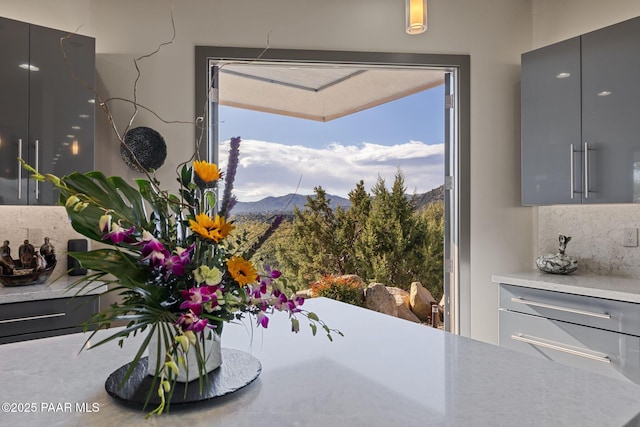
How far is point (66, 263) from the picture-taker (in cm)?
268

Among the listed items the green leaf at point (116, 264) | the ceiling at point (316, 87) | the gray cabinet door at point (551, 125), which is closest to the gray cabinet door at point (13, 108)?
the ceiling at point (316, 87)

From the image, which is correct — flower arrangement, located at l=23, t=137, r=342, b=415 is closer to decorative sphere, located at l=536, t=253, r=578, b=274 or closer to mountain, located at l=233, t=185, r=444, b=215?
mountain, located at l=233, t=185, r=444, b=215

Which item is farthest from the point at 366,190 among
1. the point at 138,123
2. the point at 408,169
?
the point at 138,123

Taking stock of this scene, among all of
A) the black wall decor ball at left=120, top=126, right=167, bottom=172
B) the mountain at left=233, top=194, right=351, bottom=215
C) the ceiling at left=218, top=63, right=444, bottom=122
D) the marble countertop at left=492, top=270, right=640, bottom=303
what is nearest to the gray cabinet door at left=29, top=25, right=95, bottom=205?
the black wall decor ball at left=120, top=126, right=167, bottom=172

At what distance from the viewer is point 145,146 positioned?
2.62 metres

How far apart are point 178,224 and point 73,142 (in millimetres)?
1880

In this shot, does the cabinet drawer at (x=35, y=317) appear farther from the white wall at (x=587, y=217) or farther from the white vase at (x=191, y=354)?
the white wall at (x=587, y=217)

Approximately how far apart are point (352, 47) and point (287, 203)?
3.89ft

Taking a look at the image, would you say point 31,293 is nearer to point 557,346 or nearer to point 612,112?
point 557,346

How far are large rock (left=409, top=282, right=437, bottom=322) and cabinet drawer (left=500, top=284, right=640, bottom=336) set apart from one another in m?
0.74

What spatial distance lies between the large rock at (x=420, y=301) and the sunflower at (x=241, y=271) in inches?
112

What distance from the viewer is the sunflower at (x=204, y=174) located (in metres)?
0.87

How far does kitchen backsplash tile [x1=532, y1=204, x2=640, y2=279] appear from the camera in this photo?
2746mm

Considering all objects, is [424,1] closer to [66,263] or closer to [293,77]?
[293,77]
